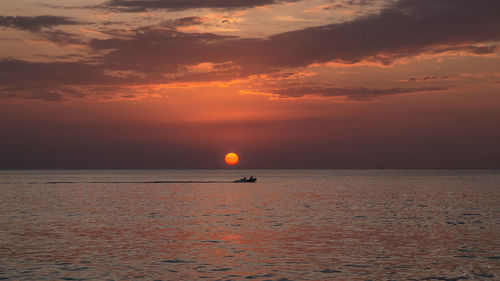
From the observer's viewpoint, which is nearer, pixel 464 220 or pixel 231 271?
pixel 231 271

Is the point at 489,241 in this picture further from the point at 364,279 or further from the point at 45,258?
the point at 45,258

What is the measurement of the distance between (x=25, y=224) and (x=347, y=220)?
116ft

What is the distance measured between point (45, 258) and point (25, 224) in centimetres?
2372

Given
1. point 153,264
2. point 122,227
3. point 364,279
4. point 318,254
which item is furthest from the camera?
point 122,227

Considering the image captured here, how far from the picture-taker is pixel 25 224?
56.8 meters

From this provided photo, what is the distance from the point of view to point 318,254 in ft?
121


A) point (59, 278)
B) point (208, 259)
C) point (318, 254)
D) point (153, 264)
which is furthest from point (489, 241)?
point (59, 278)

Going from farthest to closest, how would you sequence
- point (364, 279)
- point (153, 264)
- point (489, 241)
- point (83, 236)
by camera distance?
1. point (83, 236)
2. point (489, 241)
3. point (153, 264)
4. point (364, 279)

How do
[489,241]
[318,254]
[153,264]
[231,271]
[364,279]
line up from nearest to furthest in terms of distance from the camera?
[364,279] < [231,271] < [153,264] < [318,254] < [489,241]

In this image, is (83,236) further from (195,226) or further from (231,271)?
(231,271)

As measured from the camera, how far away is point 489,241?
4356 cm

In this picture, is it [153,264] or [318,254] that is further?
[318,254]

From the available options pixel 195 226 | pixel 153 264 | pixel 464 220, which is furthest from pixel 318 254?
pixel 464 220

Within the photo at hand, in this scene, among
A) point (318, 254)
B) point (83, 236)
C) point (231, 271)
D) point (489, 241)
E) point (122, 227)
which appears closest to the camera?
point (231, 271)
